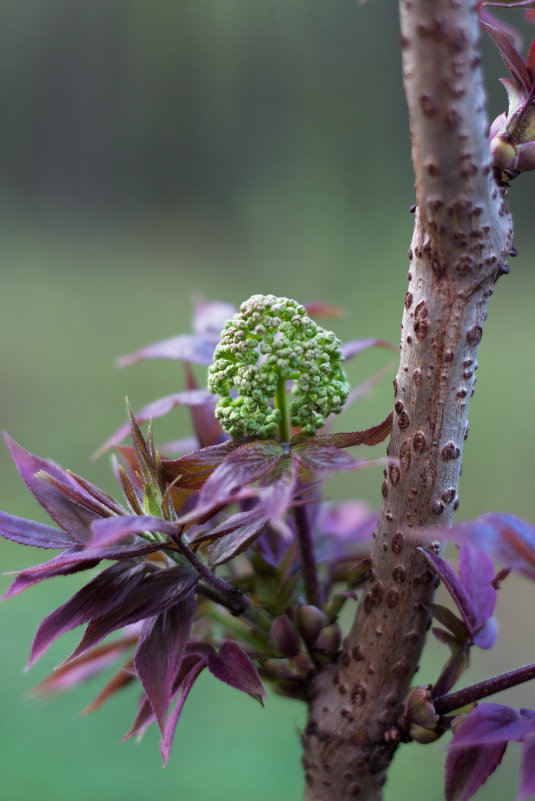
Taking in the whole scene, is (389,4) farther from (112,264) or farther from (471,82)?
(471,82)

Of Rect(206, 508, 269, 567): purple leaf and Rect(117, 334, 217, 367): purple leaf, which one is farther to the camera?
Rect(117, 334, 217, 367): purple leaf

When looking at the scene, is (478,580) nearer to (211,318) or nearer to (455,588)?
(455,588)

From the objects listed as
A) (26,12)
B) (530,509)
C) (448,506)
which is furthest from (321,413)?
(26,12)

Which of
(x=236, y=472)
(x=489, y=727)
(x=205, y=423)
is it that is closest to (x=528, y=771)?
(x=489, y=727)

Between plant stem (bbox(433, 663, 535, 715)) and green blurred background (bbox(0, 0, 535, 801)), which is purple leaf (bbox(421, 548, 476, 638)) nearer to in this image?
plant stem (bbox(433, 663, 535, 715))

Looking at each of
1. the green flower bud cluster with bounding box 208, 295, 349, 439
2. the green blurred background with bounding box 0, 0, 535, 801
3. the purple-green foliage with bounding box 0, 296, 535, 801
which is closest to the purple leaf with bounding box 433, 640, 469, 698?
the purple-green foliage with bounding box 0, 296, 535, 801

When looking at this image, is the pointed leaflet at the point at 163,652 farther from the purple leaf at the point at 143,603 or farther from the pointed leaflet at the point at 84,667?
the pointed leaflet at the point at 84,667

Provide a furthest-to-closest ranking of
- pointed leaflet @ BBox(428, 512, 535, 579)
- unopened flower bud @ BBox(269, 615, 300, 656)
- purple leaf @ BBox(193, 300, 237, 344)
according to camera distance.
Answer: purple leaf @ BBox(193, 300, 237, 344) < unopened flower bud @ BBox(269, 615, 300, 656) < pointed leaflet @ BBox(428, 512, 535, 579)

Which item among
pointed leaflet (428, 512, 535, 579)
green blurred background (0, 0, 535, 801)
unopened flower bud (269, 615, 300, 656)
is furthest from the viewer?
green blurred background (0, 0, 535, 801)
